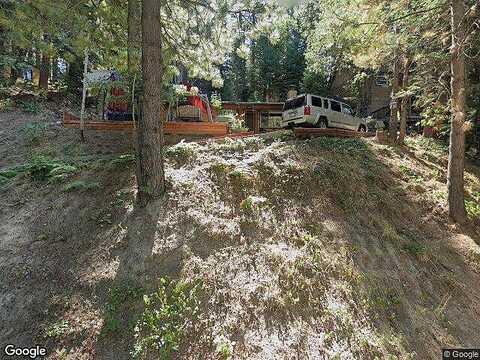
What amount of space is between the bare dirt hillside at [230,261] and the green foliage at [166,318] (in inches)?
0.7

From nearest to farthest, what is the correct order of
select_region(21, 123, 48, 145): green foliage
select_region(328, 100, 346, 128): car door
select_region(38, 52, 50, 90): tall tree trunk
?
select_region(21, 123, 48, 145): green foliage, select_region(328, 100, 346, 128): car door, select_region(38, 52, 50, 90): tall tree trunk

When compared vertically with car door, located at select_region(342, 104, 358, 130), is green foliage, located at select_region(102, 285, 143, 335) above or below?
below

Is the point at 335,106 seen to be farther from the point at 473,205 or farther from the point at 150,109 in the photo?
the point at 150,109

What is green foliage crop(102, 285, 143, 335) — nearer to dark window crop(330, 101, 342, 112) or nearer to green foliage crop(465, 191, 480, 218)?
green foliage crop(465, 191, 480, 218)

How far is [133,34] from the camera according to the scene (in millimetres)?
6641

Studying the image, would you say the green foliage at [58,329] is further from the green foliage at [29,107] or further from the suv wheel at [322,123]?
the suv wheel at [322,123]

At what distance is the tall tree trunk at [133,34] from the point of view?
6.41 meters

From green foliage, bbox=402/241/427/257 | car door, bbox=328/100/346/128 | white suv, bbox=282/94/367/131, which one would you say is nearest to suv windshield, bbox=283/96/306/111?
white suv, bbox=282/94/367/131

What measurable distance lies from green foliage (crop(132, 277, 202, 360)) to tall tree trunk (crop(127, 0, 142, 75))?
15.2 feet

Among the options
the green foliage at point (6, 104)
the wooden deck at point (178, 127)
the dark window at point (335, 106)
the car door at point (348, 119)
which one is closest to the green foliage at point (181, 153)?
the wooden deck at point (178, 127)

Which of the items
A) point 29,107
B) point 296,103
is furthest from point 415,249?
point 29,107

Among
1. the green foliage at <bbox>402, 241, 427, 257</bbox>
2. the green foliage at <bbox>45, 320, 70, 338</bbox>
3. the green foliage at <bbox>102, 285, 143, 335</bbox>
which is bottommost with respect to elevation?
the green foliage at <bbox>45, 320, 70, 338</bbox>

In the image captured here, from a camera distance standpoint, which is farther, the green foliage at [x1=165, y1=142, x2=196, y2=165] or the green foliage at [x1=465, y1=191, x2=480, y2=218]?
the green foliage at [x1=465, y1=191, x2=480, y2=218]

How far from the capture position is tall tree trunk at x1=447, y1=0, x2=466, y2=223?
771cm
